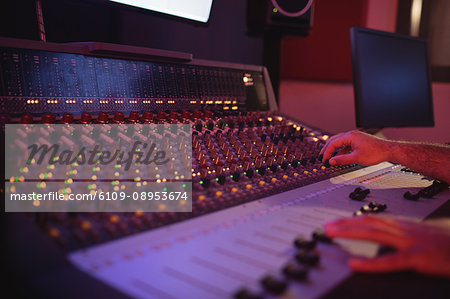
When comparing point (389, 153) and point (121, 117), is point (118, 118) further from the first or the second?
point (389, 153)

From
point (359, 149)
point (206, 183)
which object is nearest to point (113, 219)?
point (206, 183)

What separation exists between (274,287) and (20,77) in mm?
839

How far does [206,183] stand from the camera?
85 centimetres

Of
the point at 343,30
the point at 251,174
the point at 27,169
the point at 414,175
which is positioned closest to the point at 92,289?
the point at 27,169

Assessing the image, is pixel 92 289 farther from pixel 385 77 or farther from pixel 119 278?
pixel 385 77

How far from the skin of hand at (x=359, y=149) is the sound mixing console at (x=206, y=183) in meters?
0.04

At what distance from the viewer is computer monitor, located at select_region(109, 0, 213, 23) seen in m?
1.38

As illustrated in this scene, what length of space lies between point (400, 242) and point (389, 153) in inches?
28.4

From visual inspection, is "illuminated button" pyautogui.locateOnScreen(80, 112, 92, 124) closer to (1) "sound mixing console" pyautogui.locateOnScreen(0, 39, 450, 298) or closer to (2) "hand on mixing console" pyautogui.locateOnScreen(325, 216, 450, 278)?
(1) "sound mixing console" pyautogui.locateOnScreen(0, 39, 450, 298)

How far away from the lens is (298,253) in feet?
1.89

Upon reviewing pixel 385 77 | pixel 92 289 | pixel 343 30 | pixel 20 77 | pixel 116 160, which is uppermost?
pixel 343 30

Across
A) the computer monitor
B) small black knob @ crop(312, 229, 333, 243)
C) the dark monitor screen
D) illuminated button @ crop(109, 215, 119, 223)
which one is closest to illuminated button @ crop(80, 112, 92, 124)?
illuminated button @ crop(109, 215, 119, 223)

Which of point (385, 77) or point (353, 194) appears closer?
point (353, 194)

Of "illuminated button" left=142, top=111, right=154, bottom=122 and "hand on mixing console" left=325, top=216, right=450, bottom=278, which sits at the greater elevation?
"illuminated button" left=142, top=111, right=154, bottom=122
